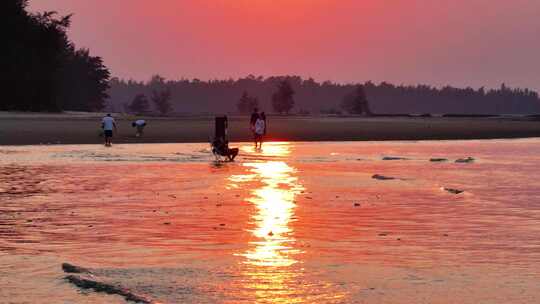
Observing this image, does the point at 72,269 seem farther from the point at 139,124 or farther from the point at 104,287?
the point at 139,124

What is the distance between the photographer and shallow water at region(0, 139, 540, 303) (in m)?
9.80

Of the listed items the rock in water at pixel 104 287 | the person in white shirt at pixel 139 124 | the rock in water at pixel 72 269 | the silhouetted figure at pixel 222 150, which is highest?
the person in white shirt at pixel 139 124

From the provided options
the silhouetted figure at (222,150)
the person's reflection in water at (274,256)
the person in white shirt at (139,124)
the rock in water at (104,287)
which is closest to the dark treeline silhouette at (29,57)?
the person in white shirt at (139,124)

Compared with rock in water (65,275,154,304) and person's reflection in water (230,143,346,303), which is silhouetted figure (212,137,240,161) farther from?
rock in water (65,275,154,304)

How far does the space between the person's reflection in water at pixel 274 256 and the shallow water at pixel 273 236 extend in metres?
0.02

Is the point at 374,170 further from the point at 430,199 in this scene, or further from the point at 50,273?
the point at 50,273

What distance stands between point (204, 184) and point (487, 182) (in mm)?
7330

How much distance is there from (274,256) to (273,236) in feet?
6.64

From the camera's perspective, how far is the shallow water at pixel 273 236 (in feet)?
32.1

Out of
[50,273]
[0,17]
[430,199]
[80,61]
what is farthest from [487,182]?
[80,61]

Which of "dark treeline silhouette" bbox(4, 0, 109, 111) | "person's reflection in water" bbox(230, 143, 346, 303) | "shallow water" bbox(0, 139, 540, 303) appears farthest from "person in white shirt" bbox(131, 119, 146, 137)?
"dark treeline silhouette" bbox(4, 0, 109, 111)

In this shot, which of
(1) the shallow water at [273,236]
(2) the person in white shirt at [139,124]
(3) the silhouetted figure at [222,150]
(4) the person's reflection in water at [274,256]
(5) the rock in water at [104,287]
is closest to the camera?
(5) the rock in water at [104,287]

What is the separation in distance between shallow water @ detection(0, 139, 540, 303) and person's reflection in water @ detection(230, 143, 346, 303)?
0.02m

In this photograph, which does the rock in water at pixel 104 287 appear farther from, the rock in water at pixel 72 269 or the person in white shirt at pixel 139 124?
the person in white shirt at pixel 139 124
